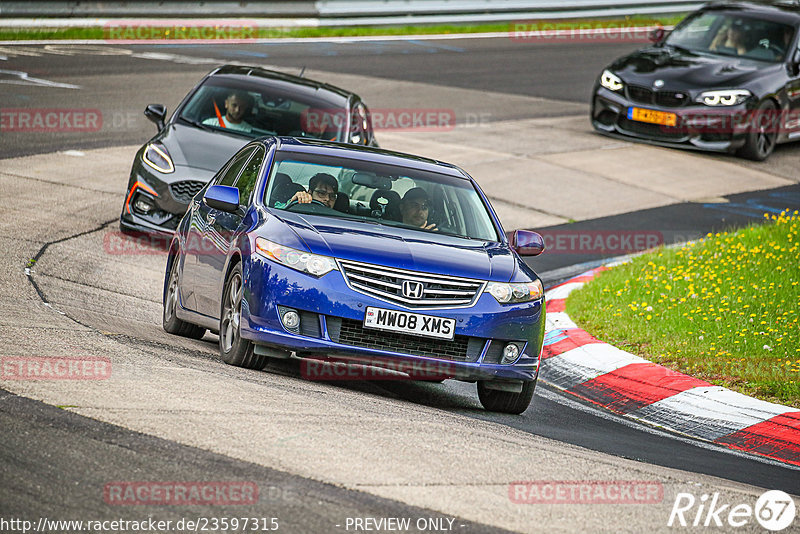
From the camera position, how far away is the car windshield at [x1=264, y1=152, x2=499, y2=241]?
28.2ft

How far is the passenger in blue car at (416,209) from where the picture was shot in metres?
8.65

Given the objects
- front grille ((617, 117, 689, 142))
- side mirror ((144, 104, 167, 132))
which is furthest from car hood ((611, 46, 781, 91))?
side mirror ((144, 104, 167, 132))

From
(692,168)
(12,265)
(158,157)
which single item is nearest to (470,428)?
(12,265)

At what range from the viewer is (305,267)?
25.0ft

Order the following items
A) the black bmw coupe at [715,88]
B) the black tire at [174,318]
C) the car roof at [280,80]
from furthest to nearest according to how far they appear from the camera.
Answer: the black bmw coupe at [715,88] → the car roof at [280,80] → the black tire at [174,318]

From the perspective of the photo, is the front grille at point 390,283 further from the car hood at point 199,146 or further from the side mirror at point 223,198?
the car hood at point 199,146

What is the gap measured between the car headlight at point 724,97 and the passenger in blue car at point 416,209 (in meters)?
11.5

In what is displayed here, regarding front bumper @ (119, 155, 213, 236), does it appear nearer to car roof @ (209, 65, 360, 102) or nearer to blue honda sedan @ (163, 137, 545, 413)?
car roof @ (209, 65, 360, 102)

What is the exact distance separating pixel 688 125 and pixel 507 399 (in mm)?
12181

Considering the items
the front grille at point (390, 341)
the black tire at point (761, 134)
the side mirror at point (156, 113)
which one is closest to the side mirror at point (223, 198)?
the front grille at point (390, 341)

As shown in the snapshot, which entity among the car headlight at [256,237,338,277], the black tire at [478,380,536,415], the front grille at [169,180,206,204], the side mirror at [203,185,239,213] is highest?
the side mirror at [203,185,239,213]

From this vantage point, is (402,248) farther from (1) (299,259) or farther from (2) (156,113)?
(2) (156,113)

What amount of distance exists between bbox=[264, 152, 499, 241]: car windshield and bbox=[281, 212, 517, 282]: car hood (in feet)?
0.72

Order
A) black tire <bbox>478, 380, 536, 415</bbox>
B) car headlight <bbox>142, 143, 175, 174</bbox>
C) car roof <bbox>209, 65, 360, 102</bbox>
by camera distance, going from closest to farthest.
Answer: black tire <bbox>478, 380, 536, 415</bbox>
car headlight <bbox>142, 143, 175, 174</bbox>
car roof <bbox>209, 65, 360, 102</bbox>
